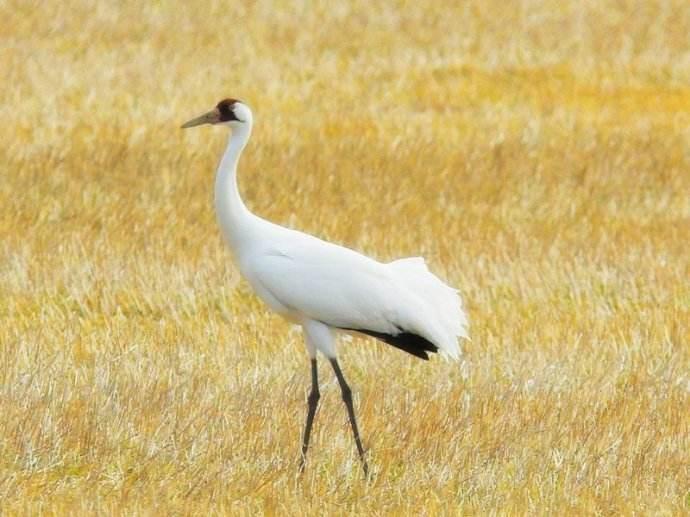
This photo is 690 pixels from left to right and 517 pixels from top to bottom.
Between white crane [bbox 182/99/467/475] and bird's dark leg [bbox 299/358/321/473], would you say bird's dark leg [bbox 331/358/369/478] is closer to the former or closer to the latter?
white crane [bbox 182/99/467/475]

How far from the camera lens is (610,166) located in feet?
52.3

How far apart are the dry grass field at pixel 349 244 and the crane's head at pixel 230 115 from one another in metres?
1.14

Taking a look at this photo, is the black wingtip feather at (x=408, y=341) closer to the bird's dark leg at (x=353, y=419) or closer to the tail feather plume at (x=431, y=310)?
the tail feather plume at (x=431, y=310)

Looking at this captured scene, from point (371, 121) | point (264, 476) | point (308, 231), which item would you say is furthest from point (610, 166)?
point (264, 476)

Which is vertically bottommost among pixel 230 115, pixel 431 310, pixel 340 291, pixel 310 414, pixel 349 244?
pixel 349 244

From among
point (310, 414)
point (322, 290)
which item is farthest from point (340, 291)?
point (310, 414)

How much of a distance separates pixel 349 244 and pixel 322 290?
5408 mm

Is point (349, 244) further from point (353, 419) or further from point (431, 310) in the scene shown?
point (353, 419)

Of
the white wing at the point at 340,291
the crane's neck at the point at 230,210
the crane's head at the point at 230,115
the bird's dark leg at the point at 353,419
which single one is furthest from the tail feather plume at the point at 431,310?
the crane's head at the point at 230,115

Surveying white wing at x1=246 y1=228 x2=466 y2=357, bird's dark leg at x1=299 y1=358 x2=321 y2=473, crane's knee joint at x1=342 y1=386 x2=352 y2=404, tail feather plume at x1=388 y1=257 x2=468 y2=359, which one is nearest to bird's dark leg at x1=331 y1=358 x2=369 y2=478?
crane's knee joint at x1=342 y1=386 x2=352 y2=404

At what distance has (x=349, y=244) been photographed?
40.6 feet

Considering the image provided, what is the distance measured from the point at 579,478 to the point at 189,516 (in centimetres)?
160

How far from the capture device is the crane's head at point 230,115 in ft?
24.1

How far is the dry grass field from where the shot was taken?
6.47m
